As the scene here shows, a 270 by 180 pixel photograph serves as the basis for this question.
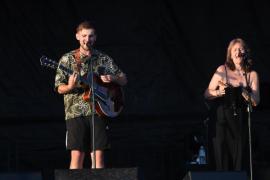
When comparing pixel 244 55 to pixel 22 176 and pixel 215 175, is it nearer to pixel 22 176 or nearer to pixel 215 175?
pixel 215 175

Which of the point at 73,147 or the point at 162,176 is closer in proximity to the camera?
the point at 73,147

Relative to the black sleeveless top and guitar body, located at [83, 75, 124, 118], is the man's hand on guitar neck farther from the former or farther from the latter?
the black sleeveless top

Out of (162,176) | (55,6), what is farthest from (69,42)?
(162,176)

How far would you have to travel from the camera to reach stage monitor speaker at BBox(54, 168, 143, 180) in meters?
7.79

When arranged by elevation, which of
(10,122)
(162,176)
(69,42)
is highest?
(69,42)

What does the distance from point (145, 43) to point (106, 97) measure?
237cm

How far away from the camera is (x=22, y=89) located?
11594 mm

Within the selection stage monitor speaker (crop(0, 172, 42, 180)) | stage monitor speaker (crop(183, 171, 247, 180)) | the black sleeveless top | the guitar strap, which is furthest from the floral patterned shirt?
stage monitor speaker (crop(183, 171, 247, 180))

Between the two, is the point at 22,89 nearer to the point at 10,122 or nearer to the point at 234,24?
the point at 10,122

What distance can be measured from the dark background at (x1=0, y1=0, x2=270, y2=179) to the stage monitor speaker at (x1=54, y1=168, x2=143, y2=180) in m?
3.70

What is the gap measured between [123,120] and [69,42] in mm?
1182

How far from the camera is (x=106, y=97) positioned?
957 centimetres

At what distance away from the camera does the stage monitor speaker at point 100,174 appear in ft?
25.5

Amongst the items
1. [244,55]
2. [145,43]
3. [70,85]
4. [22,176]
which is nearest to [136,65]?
[145,43]
